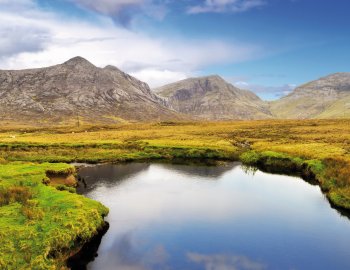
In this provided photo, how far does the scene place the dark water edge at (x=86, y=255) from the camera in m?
28.0

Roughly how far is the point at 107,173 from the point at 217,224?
94.2ft

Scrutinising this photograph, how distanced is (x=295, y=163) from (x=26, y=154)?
174 ft

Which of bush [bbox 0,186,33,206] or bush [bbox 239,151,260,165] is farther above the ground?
bush [bbox 239,151,260,165]

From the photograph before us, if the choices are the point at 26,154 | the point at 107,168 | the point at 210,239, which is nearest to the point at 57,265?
the point at 210,239

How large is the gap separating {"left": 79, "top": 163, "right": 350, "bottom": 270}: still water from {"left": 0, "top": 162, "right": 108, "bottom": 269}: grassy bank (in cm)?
244

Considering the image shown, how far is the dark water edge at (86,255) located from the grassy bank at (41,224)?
0.58 m

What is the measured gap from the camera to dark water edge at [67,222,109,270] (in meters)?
28.0

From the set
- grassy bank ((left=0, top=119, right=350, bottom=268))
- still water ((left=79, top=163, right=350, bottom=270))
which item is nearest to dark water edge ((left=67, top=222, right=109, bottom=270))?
still water ((left=79, top=163, right=350, bottom=270))

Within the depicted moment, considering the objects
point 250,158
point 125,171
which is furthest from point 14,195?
point 250,158

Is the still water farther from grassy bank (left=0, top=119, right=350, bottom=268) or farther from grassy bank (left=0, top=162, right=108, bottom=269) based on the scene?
grassy bank (left=0, top=119, right=350, bottom=268)

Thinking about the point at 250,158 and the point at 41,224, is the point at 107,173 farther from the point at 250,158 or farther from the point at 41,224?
the point at 41,224

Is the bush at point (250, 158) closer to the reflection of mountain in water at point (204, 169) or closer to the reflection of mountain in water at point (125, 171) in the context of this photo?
the reflection of mountain in water at point (204, 169)

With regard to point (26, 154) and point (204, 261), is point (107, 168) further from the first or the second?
point (204, 261)

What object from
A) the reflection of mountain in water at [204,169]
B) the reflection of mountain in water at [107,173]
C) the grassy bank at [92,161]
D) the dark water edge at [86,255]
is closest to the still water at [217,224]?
the reflection of mountain in water at [107,173]
